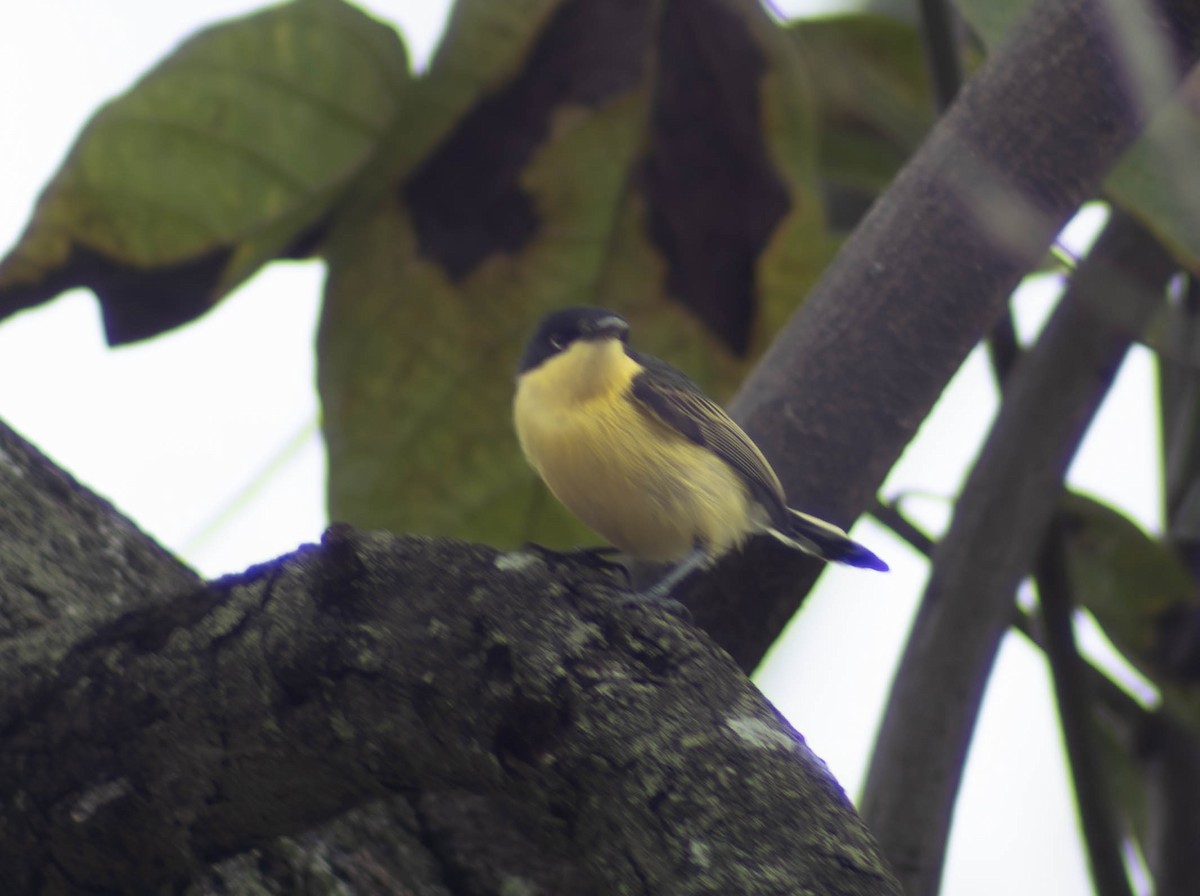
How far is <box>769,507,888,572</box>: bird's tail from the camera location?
2.13 meters

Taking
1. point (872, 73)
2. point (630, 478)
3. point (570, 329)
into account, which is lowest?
point (630, 478)

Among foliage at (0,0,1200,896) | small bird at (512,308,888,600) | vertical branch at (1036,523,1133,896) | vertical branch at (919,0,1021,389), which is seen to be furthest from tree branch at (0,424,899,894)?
vertical branch at (919,0,1021,389)

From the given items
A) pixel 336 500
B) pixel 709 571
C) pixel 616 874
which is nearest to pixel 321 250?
pixel 336 500

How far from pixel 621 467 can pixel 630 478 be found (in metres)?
0.03

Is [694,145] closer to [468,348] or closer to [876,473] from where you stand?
[468,348]

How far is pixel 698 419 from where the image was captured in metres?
2.45

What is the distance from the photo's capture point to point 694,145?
112 inches

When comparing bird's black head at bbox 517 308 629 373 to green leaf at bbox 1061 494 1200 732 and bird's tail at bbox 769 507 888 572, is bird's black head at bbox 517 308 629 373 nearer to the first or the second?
bird's tail at bbox 769 507 888 572

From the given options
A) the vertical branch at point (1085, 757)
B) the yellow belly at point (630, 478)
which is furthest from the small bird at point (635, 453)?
the vertical branch at point (1085, 757)

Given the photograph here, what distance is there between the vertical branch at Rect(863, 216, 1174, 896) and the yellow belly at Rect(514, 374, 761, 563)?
40 centimetres

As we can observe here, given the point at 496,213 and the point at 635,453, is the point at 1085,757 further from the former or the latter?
the point at 496,213

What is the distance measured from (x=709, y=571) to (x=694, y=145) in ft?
3.38

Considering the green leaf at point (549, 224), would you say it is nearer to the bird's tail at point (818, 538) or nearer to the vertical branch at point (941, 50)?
the vertical branch at point (941, 50)

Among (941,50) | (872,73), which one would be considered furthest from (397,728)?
(872,73)
